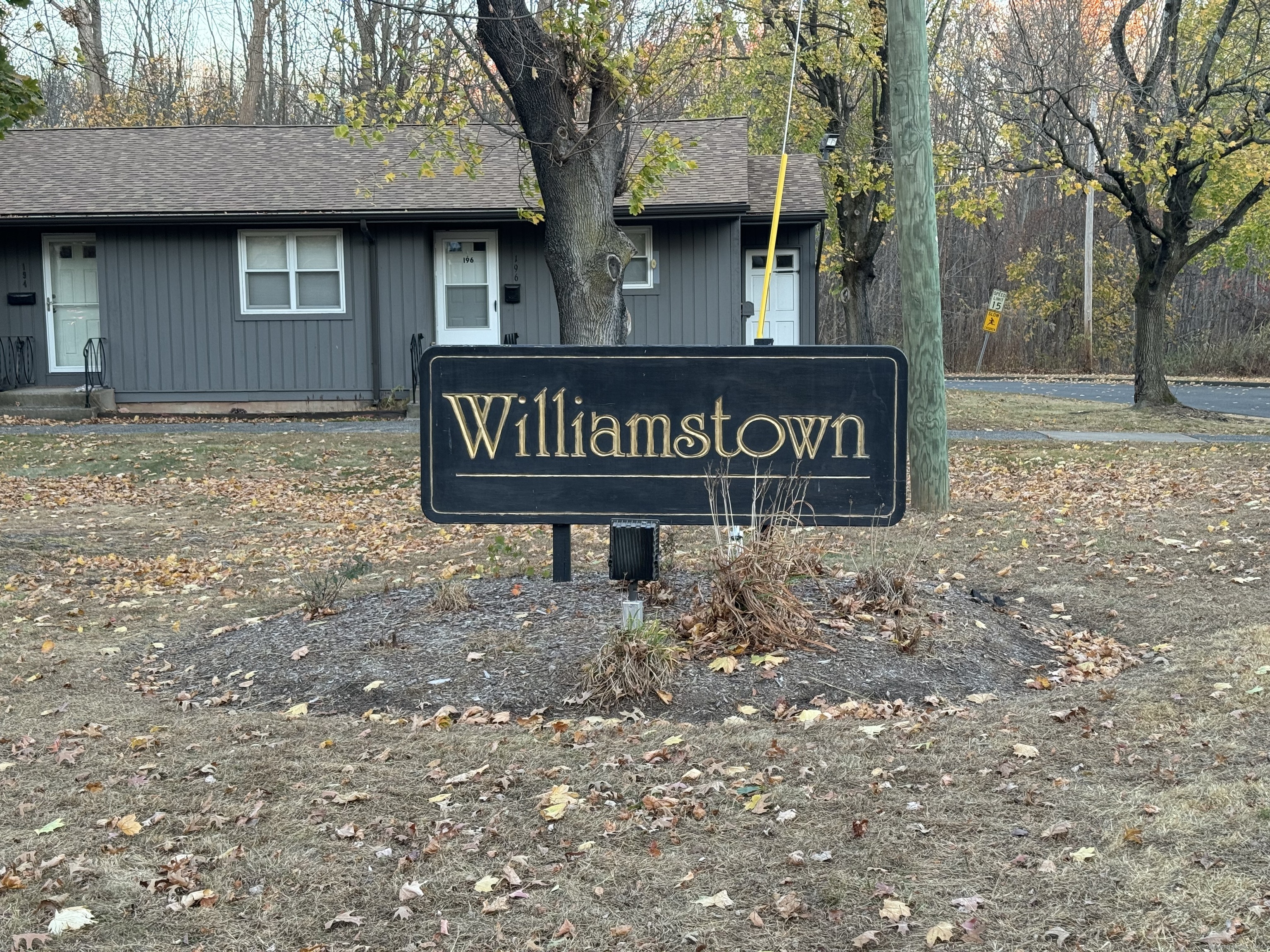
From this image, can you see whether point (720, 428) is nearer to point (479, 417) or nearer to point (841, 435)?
point (841, 435)

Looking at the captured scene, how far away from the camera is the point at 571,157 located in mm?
10766

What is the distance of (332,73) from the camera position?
33875 millimetres

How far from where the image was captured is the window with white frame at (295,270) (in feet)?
63.2

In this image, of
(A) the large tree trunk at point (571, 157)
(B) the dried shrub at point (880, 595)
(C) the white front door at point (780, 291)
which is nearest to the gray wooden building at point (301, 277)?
(C) the white front door at point (780, 291)

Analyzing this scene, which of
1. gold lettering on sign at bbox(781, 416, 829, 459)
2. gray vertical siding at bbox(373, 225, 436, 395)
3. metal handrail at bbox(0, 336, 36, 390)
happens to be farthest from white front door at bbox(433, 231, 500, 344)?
gold lettering on sign at bbox(781, 416, 829, 459)

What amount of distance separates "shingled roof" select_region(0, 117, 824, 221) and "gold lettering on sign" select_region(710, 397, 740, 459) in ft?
39.6

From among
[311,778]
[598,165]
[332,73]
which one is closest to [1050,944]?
[311,778]

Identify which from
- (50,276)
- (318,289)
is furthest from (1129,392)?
(50,276)

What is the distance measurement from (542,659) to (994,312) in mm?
33030

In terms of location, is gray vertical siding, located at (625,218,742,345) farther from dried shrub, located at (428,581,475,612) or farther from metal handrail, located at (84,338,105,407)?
dried shrub, located at (428,581,475,612)

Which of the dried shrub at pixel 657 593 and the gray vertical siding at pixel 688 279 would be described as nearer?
the dried shrub at pixel 657 593

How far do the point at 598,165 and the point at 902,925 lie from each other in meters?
8.65

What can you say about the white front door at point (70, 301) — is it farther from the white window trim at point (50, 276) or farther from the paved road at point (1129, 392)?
the paved road at point (1129, 392)

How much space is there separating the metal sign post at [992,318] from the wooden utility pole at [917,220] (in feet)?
Answer: 86.4
